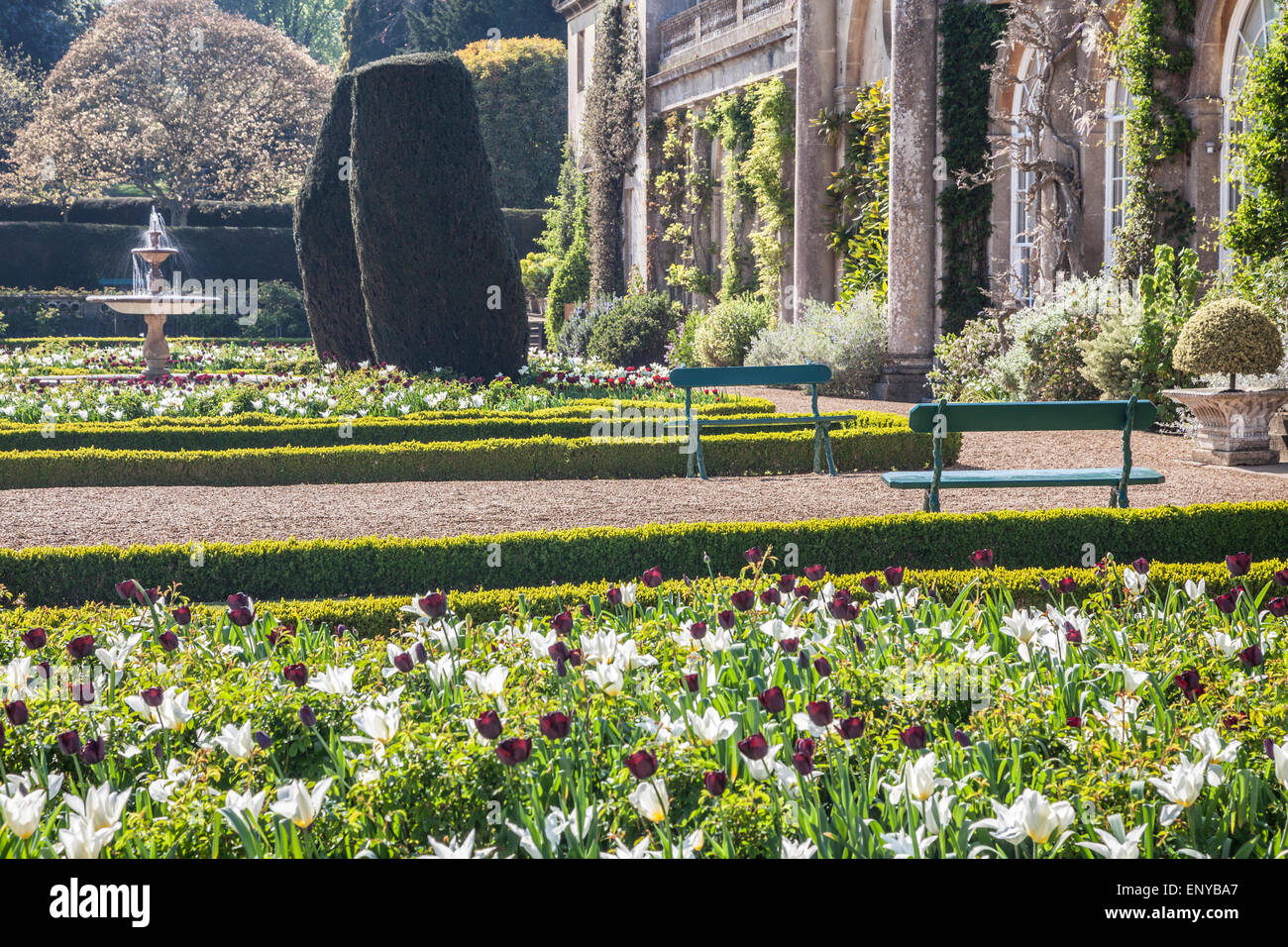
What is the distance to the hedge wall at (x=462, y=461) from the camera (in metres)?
8.62

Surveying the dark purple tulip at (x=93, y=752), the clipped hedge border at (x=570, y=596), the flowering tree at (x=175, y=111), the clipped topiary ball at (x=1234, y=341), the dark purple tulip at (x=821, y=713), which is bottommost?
the clipped hedge border at (x=570, y=596)

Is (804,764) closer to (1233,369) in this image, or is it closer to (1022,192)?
(1233,369)

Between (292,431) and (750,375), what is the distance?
3.36 meters

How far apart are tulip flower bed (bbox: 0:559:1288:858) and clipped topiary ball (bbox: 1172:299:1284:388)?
5.40 meters

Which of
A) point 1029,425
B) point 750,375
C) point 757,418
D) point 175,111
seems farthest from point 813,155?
point 175,111

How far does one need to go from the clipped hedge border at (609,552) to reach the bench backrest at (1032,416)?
719mm

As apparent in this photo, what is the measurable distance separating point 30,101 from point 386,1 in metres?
11.2

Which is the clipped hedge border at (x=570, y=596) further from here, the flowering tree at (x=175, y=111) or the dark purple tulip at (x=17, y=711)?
the flowering tree at (x=175, y=111)

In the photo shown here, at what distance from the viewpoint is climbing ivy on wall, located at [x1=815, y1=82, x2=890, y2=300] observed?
1592 cm

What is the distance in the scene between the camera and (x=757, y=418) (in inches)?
370

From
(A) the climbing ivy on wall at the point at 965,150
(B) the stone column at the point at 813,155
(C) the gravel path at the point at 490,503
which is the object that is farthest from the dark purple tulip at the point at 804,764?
(B) the stone column at the point at 813,155

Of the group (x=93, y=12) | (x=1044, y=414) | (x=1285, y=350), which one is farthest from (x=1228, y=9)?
(x=93, y=12)

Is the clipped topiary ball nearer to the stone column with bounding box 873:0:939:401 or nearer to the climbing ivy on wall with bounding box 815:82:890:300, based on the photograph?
the stone column with bounding box 873:0:939:401

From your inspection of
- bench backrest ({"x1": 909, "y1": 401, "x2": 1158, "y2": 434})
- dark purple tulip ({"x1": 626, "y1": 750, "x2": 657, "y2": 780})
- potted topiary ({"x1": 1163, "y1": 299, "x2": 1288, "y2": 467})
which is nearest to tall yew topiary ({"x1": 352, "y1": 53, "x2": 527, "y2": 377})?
potted topiary ({"x1": 1163, "y1": 299, "x2": 1288, "y2": 467})
